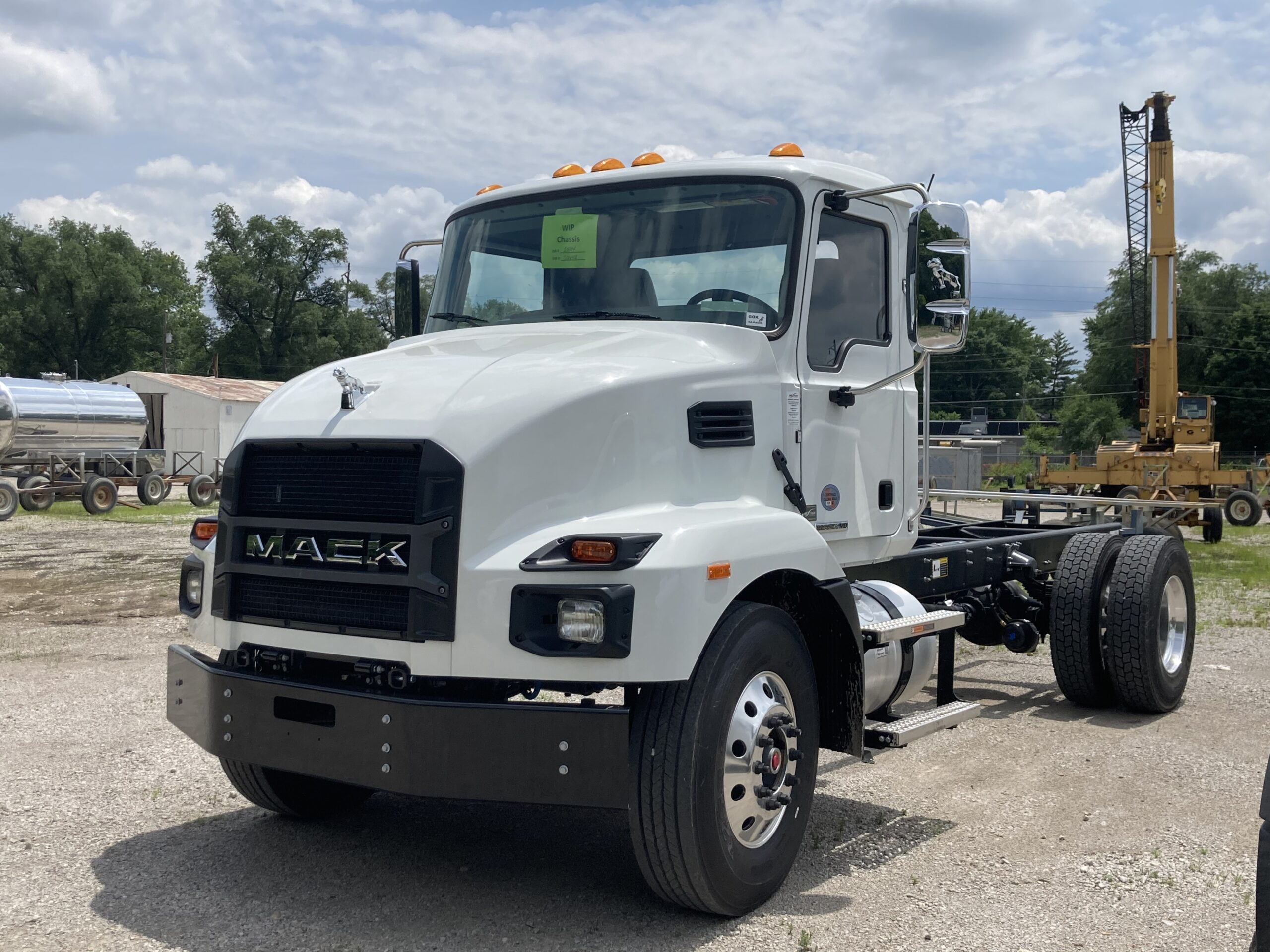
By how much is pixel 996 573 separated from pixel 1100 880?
3.13 metres

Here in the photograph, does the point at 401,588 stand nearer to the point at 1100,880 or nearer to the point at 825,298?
the point at 825,298

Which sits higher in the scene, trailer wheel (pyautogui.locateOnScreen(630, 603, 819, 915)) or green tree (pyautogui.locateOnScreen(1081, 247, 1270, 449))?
green tree (pyautogui.locateOnScreen(1081, 247, 1270, 449))

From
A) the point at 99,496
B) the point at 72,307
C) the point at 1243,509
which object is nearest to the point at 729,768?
the point at 99,496

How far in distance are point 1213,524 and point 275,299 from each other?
61.2 metres

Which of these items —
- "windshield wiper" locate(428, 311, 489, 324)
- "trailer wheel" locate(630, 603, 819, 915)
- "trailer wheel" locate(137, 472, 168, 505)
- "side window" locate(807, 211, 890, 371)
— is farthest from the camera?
"trailer wheel" locate(137, 472, 168, 505)

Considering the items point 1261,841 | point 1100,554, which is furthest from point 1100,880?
point 1100,554

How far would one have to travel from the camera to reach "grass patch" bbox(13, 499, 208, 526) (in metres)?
24.5

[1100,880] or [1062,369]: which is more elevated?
[1062,369]

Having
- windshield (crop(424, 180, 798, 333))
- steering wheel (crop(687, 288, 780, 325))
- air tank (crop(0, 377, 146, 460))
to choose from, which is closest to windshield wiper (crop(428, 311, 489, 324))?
windshield (crop(424, 180, 798, 333))

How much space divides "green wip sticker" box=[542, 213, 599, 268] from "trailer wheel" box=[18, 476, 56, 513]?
2471cm

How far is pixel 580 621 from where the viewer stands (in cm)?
382

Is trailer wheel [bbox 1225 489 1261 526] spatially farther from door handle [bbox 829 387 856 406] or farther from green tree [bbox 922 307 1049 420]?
green tree [bbox 922 307 1049 420]

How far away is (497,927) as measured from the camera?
418 centimetres

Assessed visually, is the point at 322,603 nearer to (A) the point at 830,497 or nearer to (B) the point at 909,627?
(A) the point at 830,497
